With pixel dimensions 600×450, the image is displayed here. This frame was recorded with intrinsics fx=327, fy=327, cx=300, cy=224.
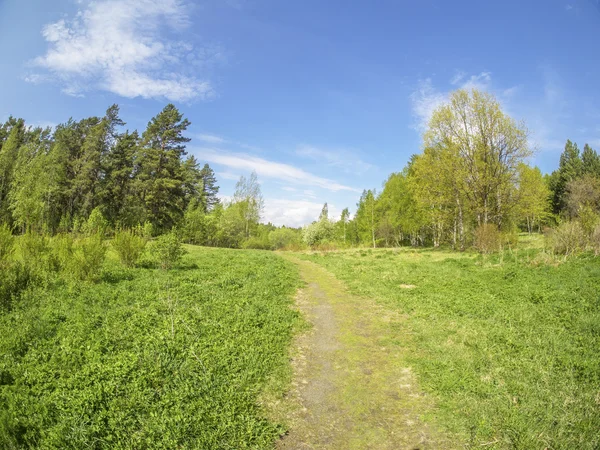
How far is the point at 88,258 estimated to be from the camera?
1119 cm

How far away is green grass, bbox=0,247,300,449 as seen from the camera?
14.3ft

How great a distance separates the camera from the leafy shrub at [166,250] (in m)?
14.8

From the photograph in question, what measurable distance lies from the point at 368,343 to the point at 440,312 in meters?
2.97

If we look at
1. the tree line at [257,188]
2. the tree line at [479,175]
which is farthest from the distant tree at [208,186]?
the tree line at [479,175]

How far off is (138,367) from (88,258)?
715 centimetres

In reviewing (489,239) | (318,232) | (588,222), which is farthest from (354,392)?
(318,232)

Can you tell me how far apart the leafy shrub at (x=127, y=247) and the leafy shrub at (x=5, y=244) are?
11.5 ft

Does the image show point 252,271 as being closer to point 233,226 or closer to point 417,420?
point 417,420

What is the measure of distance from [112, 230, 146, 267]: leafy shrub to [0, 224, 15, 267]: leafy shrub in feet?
11.5

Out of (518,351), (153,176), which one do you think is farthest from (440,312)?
(153,176)

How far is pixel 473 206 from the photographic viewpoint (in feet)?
87.8

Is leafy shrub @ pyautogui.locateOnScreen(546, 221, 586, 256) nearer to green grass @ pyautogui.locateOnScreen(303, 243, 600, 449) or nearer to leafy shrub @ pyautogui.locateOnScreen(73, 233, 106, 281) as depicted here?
green grass @ pyautogui.locateOnScreen(303, 243, 600, 449)

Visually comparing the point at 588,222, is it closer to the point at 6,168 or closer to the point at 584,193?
the point at 584,193

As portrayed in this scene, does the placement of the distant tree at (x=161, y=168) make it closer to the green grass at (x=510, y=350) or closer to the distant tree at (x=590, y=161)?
the green grass at (x=510, y=350)
